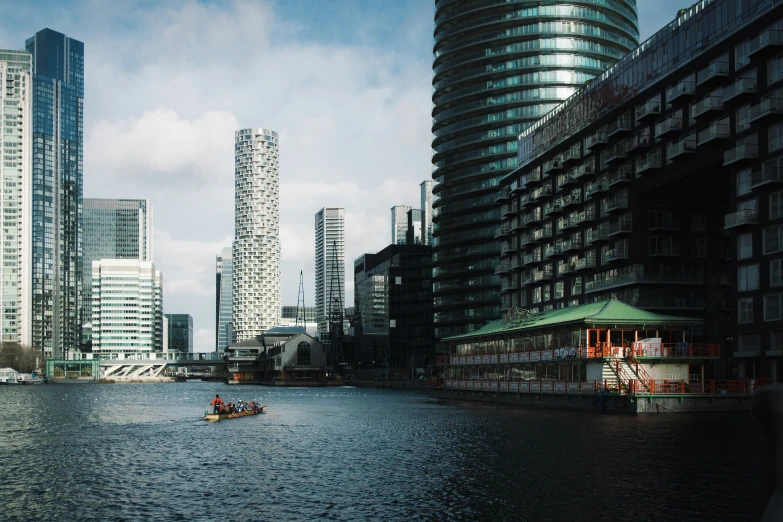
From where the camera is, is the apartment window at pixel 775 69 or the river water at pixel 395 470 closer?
the river water at pixel 395 470

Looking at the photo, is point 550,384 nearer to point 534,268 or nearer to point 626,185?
point 626,185

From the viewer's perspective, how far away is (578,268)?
13600 centimetres

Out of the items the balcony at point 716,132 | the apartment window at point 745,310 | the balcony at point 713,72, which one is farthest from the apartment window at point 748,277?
the balcony at point 713,72

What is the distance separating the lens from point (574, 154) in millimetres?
138750

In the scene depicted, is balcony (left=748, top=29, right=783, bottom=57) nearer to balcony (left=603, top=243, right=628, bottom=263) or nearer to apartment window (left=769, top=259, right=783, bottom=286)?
apartment window (left=769, top=259, right=783, bottom=286)

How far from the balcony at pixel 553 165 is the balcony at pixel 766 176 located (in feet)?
184

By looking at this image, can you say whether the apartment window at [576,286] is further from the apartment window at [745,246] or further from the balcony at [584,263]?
the apartment window at [745,246]

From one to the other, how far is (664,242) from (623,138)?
1712cm

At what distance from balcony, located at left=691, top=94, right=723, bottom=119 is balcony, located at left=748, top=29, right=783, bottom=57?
854 cm

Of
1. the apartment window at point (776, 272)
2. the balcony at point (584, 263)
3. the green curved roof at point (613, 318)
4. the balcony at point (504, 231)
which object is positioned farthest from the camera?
the balcony at point (504, 231)

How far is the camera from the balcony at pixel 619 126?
4788 inches

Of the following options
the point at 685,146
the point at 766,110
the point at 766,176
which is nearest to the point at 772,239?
the point at 766,176

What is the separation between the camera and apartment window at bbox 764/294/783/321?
3351 inches

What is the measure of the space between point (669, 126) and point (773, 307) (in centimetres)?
3152
